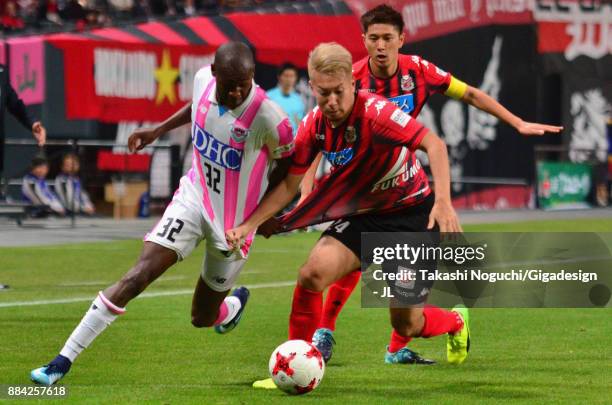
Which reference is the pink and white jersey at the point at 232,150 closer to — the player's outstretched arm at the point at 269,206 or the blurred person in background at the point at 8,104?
the player's outstretched arm at the point at 269,206

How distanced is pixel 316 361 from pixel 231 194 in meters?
1.21

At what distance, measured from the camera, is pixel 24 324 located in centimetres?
1201

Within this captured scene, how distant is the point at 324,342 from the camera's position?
32.5ft

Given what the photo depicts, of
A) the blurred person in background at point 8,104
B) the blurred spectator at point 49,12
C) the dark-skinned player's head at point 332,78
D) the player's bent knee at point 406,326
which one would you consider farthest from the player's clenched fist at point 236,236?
the blurred spectator at point 49,12

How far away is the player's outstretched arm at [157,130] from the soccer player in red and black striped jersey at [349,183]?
80cm

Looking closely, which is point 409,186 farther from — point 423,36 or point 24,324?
point 423,36

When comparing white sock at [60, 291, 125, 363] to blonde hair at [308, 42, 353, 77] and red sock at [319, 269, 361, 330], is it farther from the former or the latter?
red sock at [319, 269, 361, 330]

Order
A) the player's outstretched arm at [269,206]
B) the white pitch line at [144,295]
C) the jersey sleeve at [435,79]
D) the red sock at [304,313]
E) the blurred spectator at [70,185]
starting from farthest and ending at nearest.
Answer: the blurred spectator at [70,185]
the white pitch line at [144,295]
the jersey sleeve at [435,79]
the red sock at [304,313]
the player's outstretched arm at [269,206]

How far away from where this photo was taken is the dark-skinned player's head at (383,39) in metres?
9.64

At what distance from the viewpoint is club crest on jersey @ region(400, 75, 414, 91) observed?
977 cm

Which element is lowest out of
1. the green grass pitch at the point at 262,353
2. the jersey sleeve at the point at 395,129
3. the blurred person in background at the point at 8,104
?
the green grass pitch at the point at 262,353

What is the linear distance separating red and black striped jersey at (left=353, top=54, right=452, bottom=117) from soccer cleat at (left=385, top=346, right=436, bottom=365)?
1683 millimetres

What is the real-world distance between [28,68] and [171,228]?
18495 millimetres

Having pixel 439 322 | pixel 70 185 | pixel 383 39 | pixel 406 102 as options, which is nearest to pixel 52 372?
pixel 439 322
